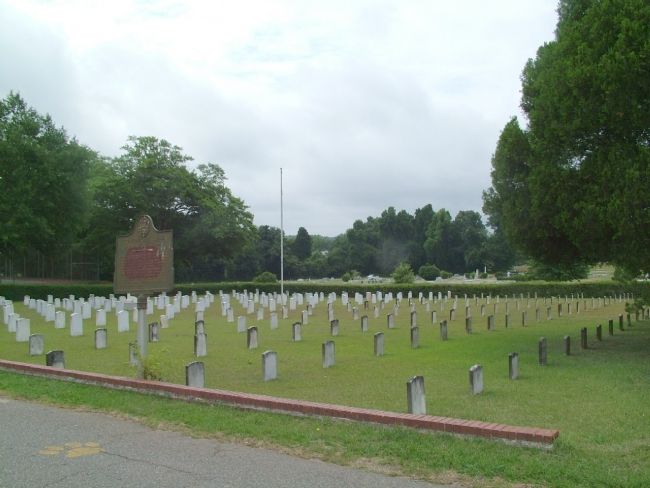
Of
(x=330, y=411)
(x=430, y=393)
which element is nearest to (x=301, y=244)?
(x=430, y=393)

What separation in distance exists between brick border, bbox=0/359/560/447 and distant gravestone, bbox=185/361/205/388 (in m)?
0.53

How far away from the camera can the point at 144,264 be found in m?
9.96

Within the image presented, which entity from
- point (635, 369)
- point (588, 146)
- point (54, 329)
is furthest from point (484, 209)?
point (54, 329)

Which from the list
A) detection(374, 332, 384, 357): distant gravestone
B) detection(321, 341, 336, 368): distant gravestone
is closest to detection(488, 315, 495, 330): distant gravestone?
detection(374, 332, 384, 357): distant gravestone

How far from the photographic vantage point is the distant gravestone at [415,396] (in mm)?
7656

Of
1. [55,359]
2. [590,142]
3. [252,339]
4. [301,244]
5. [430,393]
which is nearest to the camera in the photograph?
[430,393]

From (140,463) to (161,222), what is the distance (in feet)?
164

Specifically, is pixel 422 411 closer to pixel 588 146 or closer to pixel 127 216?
pixel 588 146

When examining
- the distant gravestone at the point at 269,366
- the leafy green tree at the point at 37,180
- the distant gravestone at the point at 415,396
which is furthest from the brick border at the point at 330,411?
the leafy green tree at the point at 37,180

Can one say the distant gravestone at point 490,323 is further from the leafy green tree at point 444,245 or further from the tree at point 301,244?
the tree at point 301,244

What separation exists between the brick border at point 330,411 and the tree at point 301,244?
85.5 metres

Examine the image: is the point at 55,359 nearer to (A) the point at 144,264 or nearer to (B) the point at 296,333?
(A) the point at 144,264

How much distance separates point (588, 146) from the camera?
574 inches

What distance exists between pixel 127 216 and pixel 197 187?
6.50 m
